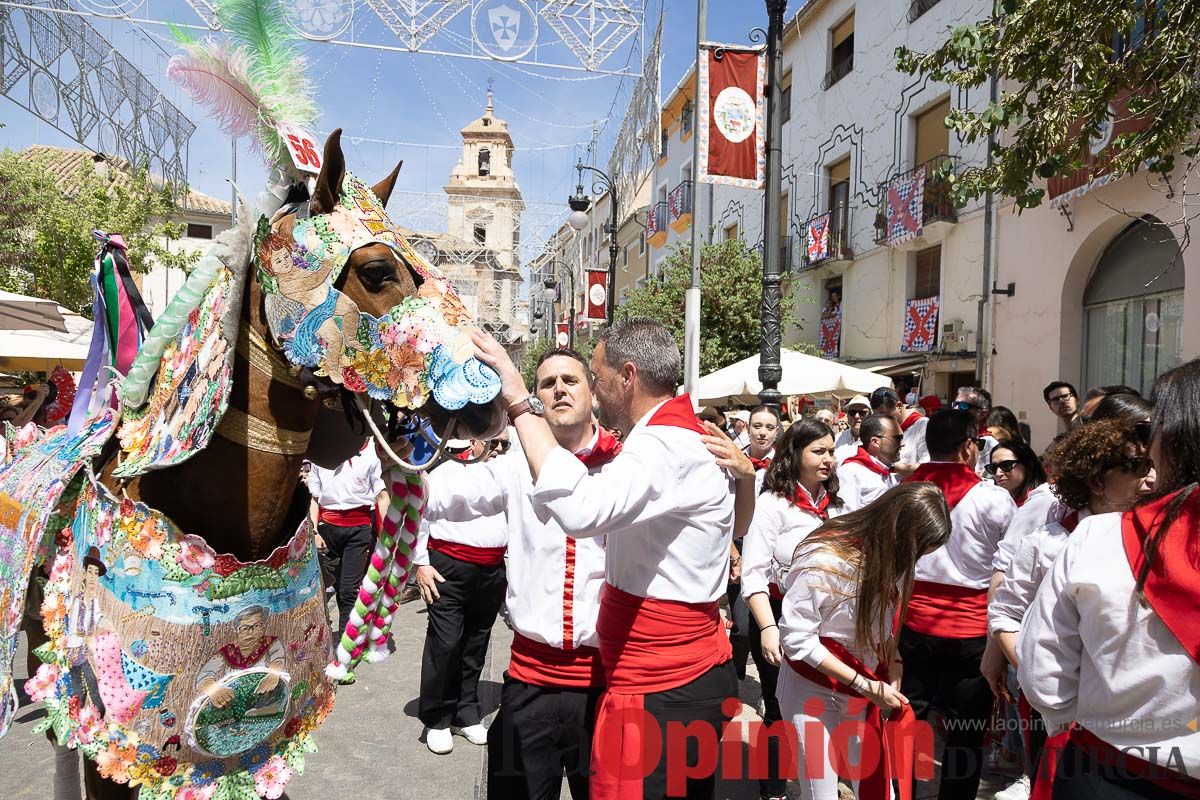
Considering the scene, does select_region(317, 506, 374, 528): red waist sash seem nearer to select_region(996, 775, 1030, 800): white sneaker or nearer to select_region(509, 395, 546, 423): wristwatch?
select_region(996, 775, 1030, 800): white sneaker

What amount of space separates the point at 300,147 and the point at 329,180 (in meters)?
0.18

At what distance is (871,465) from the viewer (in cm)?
592

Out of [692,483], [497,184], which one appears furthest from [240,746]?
[497,184]

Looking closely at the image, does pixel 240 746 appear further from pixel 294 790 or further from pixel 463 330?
pixel 294 790

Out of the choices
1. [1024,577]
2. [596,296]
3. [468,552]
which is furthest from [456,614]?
[596,296]

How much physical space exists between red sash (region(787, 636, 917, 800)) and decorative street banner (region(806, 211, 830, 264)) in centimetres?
1682

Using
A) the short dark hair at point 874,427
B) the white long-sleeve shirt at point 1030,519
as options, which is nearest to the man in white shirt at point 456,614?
the white long-sleeve shirt at point 1030,519

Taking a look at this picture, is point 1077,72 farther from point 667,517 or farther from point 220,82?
point 220,82

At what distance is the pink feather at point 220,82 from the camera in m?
1.97

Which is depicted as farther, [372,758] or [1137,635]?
[372,758]

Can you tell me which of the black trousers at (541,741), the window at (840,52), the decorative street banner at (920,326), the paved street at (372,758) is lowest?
the paved street at (372,758)

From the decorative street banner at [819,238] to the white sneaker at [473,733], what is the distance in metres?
16.0

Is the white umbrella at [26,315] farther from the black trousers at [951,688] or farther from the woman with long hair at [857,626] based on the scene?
the black trousers at [951,688]

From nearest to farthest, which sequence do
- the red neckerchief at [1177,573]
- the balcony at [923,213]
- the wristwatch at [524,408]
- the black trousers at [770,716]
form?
1. the red neckerchief at [1177,573]
2. the wristwatch at [524,408]
3. the black trousers at [770,716]
4. the balcony at [923,213]
